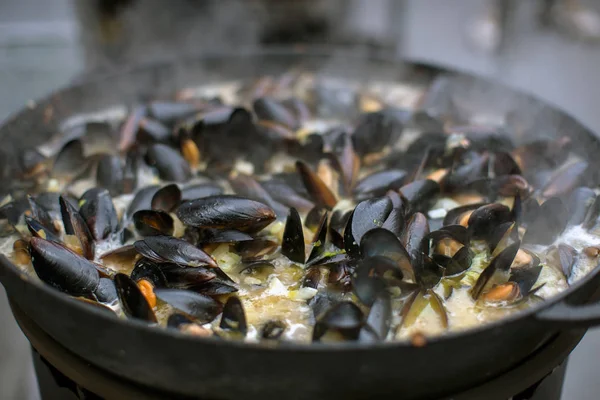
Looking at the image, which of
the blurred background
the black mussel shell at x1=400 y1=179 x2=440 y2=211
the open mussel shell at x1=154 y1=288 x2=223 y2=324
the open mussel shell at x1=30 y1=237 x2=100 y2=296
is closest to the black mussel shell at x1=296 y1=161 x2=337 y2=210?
the black mussel shell at x1=400 y1=179 x2=440 y2=211

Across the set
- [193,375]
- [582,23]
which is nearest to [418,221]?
[193,375]

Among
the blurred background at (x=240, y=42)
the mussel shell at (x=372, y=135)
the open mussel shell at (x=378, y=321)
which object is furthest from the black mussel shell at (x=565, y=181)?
the blurred background at (x=240, y=42)

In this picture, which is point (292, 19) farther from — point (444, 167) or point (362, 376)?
point (362, 376)

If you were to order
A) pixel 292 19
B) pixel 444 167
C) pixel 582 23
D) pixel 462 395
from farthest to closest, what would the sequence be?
1. pixel 582 23
2. pixel 292 19
3. pixel 444 167
4. pixel 462 395

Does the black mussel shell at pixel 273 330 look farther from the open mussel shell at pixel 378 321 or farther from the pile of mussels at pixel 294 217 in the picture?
the open mussel shell at pixel 378 321

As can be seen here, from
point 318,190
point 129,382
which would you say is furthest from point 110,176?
point 129,382

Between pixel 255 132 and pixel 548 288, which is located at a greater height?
pixel 255 132

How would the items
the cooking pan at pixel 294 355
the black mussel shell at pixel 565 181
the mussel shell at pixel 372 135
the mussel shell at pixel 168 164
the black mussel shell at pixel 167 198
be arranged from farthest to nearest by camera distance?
the mussel shell at pixel 372 135 → the mussel shell at pixel 168 164 → the black mussel shell at pixel 565 181 → the black mussel shell at pixel 167 198 → the cooking pan at pixel 294 355

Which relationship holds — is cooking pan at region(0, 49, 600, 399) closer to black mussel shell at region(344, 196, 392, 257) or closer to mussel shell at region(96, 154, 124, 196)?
black mussel shell at region(344, 196, 392, 257)
